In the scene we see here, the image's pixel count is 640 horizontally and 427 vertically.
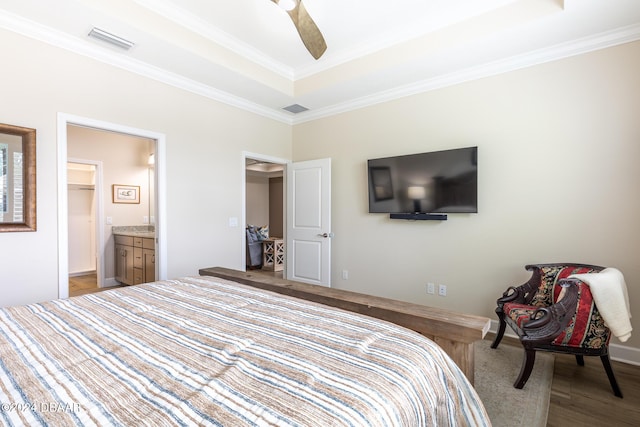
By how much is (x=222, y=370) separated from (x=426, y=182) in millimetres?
2976

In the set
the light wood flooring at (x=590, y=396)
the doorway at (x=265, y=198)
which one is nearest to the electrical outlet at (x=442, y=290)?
the light wood flooring at (x=590, y=396)

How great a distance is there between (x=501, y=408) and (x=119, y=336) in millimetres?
2137

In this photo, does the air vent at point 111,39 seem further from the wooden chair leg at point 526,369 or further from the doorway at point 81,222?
the wooden chair leg at point 526,369

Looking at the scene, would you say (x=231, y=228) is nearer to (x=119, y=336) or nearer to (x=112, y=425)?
(x=119, y=336)

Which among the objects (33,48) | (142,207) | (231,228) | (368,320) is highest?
(33,48)

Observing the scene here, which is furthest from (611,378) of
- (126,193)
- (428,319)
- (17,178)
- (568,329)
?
(126,193)

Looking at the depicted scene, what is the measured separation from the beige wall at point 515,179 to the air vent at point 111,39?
2.56 meters

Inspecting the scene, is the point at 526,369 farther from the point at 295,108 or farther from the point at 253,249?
the point at 253,249

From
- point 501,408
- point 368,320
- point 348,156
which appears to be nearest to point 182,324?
point 368,320

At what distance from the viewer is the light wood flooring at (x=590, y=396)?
1.77 meters

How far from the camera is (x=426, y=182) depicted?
3355 mm

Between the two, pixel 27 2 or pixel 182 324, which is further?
pixel 27 2

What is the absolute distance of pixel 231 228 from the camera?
3865 mm

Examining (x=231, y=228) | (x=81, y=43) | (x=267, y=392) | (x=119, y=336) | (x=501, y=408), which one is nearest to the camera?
(x=267, y=392)
